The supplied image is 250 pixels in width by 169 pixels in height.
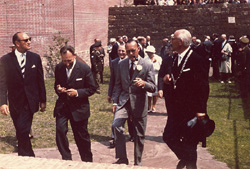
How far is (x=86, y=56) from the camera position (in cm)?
2367

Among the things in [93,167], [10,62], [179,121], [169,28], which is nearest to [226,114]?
[179,121]

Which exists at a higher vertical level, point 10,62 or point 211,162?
point 10,62

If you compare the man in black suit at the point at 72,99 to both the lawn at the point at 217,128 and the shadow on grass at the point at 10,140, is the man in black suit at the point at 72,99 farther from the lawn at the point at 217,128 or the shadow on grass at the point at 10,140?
the shadow on grass at the point at 10,140

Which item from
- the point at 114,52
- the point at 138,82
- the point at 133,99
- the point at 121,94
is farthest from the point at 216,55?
the point at 138,82

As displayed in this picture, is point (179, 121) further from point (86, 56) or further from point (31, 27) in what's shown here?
point (86, 56)

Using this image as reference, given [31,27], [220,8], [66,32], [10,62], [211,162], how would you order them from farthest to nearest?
[220,8]
[66,32]
[31,27]
[211,162]
[10,62]

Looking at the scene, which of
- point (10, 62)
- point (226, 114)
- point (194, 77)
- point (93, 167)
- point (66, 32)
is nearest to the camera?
point (93, 167)

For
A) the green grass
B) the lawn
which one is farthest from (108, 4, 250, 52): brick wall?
the lawn

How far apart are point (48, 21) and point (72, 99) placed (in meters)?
14.2

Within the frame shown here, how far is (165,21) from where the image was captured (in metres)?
29.0

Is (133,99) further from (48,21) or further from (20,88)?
(48,21)

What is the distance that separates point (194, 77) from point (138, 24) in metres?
23.8

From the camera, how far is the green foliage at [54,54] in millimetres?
19688

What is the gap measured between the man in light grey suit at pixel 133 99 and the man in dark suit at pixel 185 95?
2.86 feet
